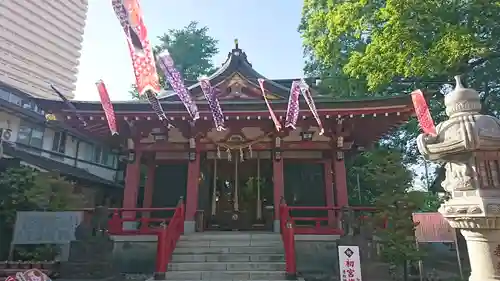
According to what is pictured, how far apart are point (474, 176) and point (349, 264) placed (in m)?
3.27

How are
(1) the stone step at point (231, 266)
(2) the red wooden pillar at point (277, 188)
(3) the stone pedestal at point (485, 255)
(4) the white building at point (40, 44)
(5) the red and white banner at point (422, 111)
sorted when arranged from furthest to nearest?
(4) the white building at point (40, 44), (2) the red wooden pillar at point (277, 188), (5) the red and white banner at point (422, 111), (1) the stone step at point (231, 266), (3) the stone pedestal at point (485, 255)

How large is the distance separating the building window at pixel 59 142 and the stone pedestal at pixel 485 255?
19889 mm

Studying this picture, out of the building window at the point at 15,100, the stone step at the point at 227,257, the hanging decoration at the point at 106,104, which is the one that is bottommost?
the stone step at the point at 227,257

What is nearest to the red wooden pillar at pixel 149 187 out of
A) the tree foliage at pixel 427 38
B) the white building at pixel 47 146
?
the white building at pixel 47 146

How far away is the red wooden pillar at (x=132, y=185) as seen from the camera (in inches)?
429

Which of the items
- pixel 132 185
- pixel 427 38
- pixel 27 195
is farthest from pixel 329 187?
pixel 27 195

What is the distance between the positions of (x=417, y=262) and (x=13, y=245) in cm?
1155

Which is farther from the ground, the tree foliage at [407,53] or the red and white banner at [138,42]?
the tree foliage at [407,53]

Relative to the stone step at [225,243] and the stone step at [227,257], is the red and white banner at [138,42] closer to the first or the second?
the stone step at [227,257]

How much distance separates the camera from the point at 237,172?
1287cm

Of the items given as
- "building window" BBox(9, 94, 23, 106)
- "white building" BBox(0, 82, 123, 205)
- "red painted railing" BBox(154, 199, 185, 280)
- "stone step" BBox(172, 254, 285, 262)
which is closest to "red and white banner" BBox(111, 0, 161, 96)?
"red painted railing" BBox(154, 199, 185, 280)

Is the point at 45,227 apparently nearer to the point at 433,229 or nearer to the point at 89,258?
the point at 89,258

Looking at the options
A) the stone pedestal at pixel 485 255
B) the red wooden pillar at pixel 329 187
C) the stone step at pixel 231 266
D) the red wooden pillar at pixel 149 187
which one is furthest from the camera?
the red wooden pillar at pixel 149 187

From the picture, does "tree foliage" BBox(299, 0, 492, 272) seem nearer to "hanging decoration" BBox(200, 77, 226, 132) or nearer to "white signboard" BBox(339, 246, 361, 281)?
"white signboard" BBox(339, 246, 361, 281)
